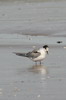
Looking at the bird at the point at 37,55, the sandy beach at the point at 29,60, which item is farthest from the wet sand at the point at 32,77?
the bird at the point at 37,55

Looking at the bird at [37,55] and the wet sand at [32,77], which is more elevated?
the bird at [37,55]

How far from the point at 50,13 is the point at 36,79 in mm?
16916

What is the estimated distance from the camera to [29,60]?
1541cm

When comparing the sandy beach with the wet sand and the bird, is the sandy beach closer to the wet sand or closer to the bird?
the wet sand

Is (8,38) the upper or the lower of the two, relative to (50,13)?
lower

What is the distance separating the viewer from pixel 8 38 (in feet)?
65.4

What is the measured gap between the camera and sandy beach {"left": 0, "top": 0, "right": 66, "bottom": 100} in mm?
10789

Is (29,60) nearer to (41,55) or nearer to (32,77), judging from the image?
(41,55)

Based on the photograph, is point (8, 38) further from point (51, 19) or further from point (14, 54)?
point (51, 19)

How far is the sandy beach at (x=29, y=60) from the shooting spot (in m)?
10.8

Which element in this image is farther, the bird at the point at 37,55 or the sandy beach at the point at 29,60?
the bird at the point at 37,55

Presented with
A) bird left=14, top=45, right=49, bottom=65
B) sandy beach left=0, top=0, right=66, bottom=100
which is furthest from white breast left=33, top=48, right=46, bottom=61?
sandy beach left=0, top=0, right=66, bottom=100

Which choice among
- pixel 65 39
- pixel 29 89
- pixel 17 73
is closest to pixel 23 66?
pixel 17 73

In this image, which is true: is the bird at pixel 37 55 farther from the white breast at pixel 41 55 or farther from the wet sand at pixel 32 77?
the wet sand at pixel 32 77
